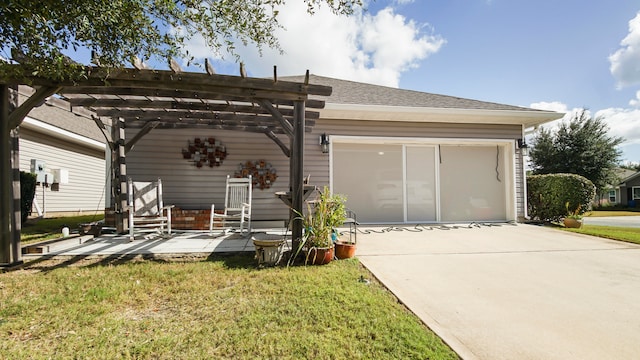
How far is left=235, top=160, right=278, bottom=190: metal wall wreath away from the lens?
6426 mm

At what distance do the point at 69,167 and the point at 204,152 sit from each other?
6796 millimetres

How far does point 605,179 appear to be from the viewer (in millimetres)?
17062

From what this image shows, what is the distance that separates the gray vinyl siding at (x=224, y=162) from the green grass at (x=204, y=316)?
3126mm

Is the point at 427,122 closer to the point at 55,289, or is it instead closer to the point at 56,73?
the point at 56,73

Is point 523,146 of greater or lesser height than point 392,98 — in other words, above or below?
below

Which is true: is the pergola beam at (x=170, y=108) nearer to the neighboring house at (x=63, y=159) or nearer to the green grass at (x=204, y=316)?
the green grass at (x=204, y=316)

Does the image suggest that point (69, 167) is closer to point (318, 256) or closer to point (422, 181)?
point (318, 256)

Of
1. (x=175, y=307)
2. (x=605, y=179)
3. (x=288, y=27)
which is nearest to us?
(x=175, y=307)

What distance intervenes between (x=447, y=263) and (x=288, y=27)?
156 inches

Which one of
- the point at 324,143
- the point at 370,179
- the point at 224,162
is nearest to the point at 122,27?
the point at 224,162

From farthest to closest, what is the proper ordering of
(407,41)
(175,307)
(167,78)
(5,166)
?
1. (407,41)
2. (167,78)
3. (5,166)
4. (175,307)

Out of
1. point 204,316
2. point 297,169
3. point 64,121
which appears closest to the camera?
point 204,316

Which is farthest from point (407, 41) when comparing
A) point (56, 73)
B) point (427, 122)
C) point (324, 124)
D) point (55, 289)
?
point (55, 289)

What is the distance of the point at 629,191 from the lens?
80.2 feet
